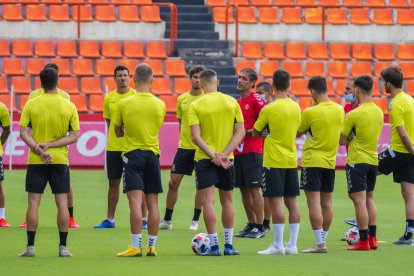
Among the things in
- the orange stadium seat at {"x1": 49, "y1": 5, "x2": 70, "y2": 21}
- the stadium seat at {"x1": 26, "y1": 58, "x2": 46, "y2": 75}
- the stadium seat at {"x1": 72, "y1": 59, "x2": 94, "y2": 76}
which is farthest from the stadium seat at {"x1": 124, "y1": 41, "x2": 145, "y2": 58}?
the stadium seat at {"x1": 26, "y1": 58, "x2": 46, "y2": 75}

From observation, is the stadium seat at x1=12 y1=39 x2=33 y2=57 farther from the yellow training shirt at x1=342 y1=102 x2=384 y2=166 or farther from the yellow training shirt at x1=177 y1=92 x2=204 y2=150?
the yellow training shirt at x1=342 y1=102 x2=384 y2=166

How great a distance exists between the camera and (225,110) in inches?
481

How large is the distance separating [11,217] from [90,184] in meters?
5.48

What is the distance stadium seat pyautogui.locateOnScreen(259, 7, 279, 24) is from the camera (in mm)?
30047

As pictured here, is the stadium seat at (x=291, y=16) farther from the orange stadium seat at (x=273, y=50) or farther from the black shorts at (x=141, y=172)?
the black shorts at (x=141, y=172)

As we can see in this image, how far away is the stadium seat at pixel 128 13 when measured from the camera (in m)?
29.1

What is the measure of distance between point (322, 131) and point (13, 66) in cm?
1570

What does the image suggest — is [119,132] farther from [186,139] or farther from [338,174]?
[338,174]

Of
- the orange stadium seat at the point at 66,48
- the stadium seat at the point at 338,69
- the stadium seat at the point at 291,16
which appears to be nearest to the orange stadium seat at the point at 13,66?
the orange stadium seat at the point at 66,48

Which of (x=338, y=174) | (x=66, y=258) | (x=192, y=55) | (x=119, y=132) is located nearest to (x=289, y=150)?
(x=119, y=132)

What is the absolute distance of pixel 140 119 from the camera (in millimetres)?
12094

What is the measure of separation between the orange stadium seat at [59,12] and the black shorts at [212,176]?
17.0 meters

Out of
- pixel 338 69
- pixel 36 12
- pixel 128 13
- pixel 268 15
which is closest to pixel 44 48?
pixel 36 12

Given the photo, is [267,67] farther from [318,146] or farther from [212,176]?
[212,176]
